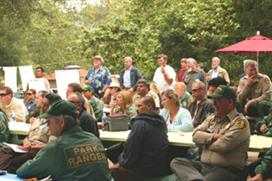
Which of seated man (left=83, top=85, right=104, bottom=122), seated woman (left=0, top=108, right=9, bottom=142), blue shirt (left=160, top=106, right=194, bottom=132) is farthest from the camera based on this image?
seated man (left=83, top=85, right=104, bottom=122)

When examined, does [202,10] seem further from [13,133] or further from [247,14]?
[13,133]

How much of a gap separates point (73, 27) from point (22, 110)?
2703 centimetres

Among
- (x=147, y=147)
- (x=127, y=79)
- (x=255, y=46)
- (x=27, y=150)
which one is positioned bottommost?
(x=27, y=150)

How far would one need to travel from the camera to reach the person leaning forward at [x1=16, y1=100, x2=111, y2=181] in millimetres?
4156

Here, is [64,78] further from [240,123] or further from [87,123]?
[240,123]

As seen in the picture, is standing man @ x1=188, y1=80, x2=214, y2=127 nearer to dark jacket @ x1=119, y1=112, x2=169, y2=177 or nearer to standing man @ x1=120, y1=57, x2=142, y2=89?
dark jacket @ x1=119, y1=112, x2=169, y2=177

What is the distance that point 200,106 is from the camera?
285 inches

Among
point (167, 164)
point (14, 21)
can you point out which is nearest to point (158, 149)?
point (167, 164)

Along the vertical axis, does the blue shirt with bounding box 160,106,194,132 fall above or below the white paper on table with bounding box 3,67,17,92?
below

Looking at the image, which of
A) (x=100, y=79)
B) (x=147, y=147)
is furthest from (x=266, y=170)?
(x=100, y=79)

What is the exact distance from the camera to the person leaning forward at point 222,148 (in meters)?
5.14

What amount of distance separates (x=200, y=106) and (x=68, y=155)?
336 centimetres

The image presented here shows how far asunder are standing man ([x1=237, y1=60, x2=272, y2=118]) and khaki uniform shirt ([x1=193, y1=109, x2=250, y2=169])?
2506mm

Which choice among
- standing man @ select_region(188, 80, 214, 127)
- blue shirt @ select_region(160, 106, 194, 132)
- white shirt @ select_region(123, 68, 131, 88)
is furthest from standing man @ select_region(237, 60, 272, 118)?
white shirt @ select_region(123, 68, 131, 88)
